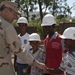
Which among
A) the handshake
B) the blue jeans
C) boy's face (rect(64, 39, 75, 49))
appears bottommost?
the blue jeans

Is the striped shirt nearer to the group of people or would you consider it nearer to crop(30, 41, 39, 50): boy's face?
the group of people

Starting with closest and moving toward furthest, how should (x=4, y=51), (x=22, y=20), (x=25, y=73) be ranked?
(x=4, y=51), (x=25, y=73), (x=22, y=20)

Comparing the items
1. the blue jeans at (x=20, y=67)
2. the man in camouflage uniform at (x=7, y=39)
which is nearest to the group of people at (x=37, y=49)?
the man in camouflage uniform at (x=7, y=39)

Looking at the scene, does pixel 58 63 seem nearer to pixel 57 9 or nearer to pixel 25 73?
pixel 25 73

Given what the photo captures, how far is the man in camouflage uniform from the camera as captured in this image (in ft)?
11.8

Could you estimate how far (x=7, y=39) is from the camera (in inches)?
141

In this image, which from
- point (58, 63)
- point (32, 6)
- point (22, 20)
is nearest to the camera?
point (58, 63)

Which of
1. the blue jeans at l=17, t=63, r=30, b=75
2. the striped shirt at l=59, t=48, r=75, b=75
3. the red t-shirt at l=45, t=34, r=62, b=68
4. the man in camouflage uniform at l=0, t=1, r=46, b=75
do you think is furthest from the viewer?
the blue jeans at l=17, t=63, r=30, b=75

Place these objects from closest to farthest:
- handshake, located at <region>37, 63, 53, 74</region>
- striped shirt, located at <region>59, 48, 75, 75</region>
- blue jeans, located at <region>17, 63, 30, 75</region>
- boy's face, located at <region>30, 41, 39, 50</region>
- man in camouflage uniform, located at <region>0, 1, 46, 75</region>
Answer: man in camouflage uniform, located at <region>0, 1, 46, 75</region>
striped shirt, located at <region>59, 48, 75, 75</region>
handshake, located at <region>37, 63, 53, 74</region>
boy's face, located at <region>30, 41, 39, 50</region>
blue jeans, located at <region>17, 63, 30, 75</region>

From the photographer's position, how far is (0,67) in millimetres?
3641

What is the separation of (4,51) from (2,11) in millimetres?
501

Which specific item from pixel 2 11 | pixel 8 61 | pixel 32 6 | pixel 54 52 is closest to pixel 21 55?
pixel 8 61

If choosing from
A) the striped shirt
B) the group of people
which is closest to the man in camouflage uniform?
the group of people

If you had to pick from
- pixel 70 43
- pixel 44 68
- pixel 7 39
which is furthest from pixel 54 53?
pixel 7 39
